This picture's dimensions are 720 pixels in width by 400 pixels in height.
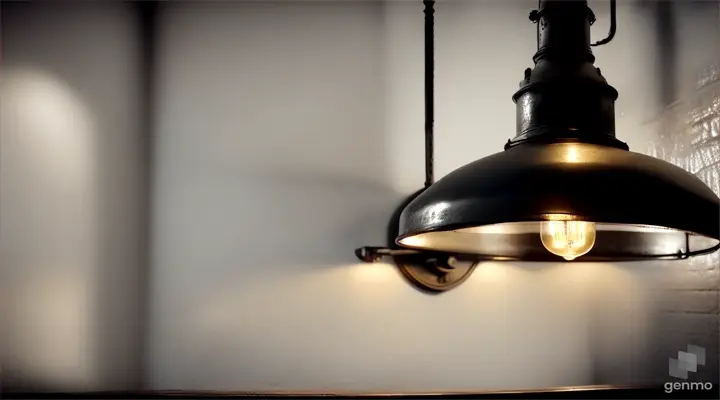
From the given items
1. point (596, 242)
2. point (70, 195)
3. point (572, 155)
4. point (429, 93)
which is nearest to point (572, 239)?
point (596, 242)

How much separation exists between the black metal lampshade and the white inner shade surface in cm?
4

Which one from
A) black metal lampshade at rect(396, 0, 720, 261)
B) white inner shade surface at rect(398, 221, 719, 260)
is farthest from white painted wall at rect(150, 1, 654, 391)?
black metal lampshade at rect(396, 0, 720, 261)

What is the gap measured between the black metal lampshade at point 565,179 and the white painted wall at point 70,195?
964 mm

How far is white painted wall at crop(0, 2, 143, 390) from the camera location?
63.4 inches

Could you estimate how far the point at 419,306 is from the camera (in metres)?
1.76

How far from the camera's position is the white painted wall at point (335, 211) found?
168cm

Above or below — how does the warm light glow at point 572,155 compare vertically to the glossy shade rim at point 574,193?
above

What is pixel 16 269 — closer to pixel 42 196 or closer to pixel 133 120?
pixel 42 196

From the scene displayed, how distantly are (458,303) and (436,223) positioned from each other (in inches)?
40.3

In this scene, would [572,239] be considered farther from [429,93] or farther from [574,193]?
[429,93]

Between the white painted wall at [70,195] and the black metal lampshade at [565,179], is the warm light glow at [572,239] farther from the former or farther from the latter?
the white painted wall at [70,195]

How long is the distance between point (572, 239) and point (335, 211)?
81 centimetres

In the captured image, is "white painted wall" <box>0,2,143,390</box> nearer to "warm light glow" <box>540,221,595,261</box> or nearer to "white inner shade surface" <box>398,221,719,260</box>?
"white inner shade surface" <box>398,221,719,260</box>

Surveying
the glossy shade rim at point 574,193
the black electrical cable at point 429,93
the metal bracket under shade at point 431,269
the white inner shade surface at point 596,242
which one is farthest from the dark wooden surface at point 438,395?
the glossy shade rim at point 574,193
